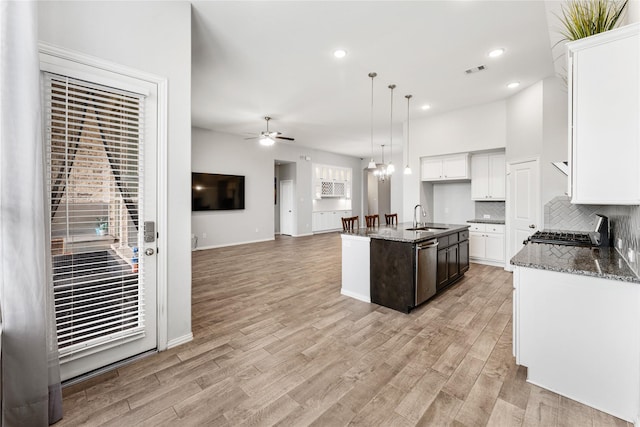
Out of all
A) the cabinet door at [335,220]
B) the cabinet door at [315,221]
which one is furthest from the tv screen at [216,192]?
the cabinet door at [335,220]

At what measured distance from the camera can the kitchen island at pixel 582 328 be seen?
5.33ft

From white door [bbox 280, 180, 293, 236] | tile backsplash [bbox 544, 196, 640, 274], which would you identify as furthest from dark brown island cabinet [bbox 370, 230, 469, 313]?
white door [bbox 280, 180, 293, 236]

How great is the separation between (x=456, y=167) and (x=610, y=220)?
3061 mm

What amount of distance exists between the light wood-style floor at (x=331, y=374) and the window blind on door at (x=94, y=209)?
1.39 feet

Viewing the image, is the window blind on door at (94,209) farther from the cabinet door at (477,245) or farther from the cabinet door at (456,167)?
the cabinet door at (477,245)

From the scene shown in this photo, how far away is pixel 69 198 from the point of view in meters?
1.88

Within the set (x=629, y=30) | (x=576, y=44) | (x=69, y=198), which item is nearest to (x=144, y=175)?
(x=69, y=198)

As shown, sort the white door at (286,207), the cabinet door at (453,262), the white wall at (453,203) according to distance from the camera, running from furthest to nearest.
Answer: the white door at (286,207), the white wall at (453,203), the cabinet door at (453,262)

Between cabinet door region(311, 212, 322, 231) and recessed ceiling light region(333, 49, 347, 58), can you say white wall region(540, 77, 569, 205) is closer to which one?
recessed ceiling light region(333, 49, 347, 58)

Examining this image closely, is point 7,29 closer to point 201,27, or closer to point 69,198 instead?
point 69,198

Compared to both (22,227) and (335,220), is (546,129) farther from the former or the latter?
(335,220)

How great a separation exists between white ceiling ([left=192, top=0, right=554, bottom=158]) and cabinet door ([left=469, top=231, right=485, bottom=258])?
255 centimetres

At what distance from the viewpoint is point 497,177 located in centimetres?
538

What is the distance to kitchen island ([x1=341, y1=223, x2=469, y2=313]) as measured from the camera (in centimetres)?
317
